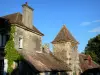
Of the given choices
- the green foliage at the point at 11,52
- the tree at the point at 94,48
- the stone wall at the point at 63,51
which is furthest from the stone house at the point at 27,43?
the tree at the point at 94,48

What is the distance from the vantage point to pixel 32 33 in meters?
29.0

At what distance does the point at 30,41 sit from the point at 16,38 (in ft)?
11.5

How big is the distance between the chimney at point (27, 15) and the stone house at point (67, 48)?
27.3 ft

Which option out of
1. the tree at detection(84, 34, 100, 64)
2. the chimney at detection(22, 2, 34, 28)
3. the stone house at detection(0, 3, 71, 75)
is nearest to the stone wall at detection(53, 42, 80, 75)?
the stone house at detection(0, 3, 71, 75)

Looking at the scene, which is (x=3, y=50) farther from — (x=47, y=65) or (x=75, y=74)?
(x=75, y=74)

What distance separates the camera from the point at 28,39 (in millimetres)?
27922

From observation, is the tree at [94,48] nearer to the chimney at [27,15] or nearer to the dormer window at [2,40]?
the chimney at [27,15]

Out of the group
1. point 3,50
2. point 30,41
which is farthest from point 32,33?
point 3,50

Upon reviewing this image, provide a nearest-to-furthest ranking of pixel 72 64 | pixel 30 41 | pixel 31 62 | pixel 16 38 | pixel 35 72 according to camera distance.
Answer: pixel 35 72 < pixel 31 62 < pixel 16 38 < pixel 30 41 < pixel 72 64

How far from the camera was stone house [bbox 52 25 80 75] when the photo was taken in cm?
3356

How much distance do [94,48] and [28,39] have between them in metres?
35.7

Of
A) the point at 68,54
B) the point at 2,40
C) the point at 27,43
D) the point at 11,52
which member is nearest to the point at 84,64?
the point at 68,54

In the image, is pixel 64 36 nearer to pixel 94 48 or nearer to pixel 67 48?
pixel 67 48

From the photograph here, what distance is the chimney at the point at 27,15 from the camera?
91.3 feet
